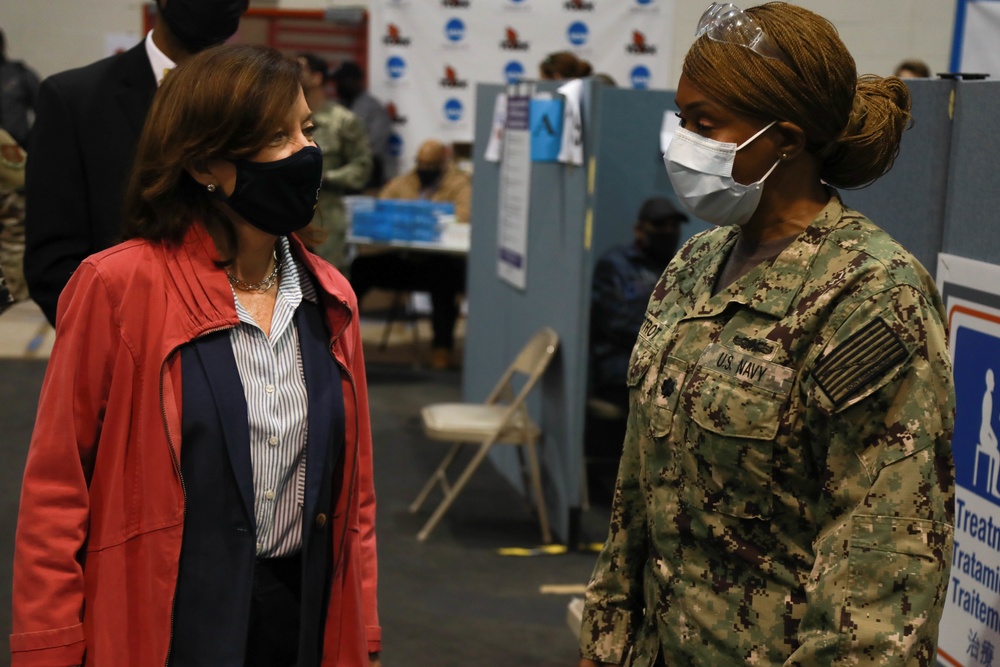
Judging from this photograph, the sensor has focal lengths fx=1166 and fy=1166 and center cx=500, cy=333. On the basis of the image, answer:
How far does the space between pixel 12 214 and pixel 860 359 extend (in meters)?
4.16

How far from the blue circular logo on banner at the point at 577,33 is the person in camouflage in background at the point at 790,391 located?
8.56 metres

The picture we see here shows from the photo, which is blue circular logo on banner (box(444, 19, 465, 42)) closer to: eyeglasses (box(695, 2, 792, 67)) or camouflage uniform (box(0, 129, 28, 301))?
camouflage uniform (box(0, 129, 28, 301))

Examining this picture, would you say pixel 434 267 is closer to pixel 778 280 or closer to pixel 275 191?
pixel 275 191

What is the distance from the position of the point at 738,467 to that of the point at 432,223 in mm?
6307

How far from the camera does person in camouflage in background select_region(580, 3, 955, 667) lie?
1379 mm

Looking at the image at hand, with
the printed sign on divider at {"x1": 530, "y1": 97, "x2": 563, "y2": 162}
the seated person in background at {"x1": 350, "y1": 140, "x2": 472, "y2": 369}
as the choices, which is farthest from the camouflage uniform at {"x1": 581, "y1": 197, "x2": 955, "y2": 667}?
the seated person in background at {"x1": 350, "y1": 140, "x2": 472, "y2": 369}

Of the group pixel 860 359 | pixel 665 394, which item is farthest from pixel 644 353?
pixel 860 359

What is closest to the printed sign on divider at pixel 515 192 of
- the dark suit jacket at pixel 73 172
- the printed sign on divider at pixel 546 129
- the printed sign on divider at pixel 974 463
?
the printed sign on divider at pixel 546 129

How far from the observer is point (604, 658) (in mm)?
1778

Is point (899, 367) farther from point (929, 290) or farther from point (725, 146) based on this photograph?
point (725, 146)

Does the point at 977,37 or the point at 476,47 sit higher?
the point at 977,37

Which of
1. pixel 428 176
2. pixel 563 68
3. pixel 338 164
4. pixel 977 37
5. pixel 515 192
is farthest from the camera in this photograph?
pixel 428 176

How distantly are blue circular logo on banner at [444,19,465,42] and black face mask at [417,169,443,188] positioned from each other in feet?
6.15

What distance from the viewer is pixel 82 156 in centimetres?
232
